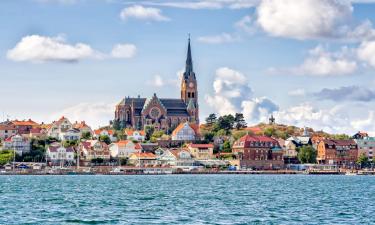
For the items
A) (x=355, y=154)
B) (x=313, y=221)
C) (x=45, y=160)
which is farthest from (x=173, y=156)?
(x=313, y=221)

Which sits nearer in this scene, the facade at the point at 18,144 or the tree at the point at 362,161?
the facade at the point at 18,144

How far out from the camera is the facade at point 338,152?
179 meters

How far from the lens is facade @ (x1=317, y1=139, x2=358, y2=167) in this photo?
17938cm

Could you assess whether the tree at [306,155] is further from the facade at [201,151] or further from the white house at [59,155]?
the white house at [59,155]

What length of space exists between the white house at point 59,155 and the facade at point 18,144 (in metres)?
4.08

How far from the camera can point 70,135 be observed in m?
180

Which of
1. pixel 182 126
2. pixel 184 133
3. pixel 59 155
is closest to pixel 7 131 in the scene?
pixel 59 155

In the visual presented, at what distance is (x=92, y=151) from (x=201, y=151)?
2136 cm

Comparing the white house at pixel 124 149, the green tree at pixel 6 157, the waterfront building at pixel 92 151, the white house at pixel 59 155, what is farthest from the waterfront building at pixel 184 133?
the green tree at pixel 6 157

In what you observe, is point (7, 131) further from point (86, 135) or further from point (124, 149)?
point (124, 149)

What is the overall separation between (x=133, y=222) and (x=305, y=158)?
433ft

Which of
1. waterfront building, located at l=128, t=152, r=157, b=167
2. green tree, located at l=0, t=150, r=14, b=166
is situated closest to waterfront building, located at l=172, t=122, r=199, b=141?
waterfront building, located at l=128, t=152, r=157, b=167

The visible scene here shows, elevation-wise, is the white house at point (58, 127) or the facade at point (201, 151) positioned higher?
the white house at point (58, 127)

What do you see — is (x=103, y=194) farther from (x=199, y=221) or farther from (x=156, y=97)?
(x=156, y=97)
